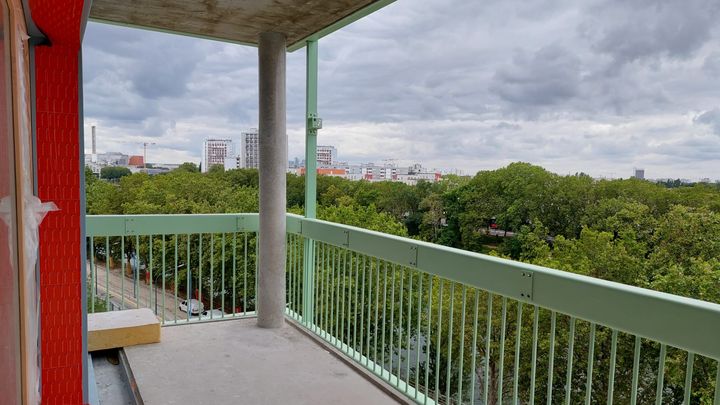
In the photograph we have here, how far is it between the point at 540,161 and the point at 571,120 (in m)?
1.20

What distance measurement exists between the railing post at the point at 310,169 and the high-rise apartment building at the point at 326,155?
0.47ft

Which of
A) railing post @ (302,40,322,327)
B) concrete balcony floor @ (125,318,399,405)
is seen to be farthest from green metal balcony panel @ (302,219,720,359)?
railing post @ (302,40,322,327)

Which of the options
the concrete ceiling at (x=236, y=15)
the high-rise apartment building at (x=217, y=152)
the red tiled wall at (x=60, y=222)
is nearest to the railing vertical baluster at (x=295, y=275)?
Result: the concrete ceiling at (x=236, y=15)

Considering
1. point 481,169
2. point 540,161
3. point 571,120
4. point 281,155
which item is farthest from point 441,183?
point 571,120

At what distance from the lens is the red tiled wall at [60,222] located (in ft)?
7.39

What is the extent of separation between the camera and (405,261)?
3.15 meters

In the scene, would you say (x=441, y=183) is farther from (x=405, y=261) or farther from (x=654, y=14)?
(x=654, y=14)

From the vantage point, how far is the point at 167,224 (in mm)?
4398

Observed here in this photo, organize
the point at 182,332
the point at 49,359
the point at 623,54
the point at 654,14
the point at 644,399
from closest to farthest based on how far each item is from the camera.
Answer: the point at 49,359, the point at 654,14, the point at 182,332, the point at 623,54, the point at 644,399

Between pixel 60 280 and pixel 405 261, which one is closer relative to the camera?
pixel 60 280

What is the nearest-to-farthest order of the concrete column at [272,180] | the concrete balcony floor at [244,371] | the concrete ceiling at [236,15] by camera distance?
the concrete balcony floor at [244,371]
the concrete ceiling at [236,15]
the concrete column at [272,180]

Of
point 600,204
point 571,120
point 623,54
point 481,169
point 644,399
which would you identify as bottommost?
point 644,399

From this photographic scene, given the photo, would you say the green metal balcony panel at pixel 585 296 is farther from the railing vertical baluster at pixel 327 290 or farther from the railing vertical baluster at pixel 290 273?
the railing vertical baluster at pixel 290 273

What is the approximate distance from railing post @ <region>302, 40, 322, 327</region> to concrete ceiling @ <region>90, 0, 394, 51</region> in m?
0.31
